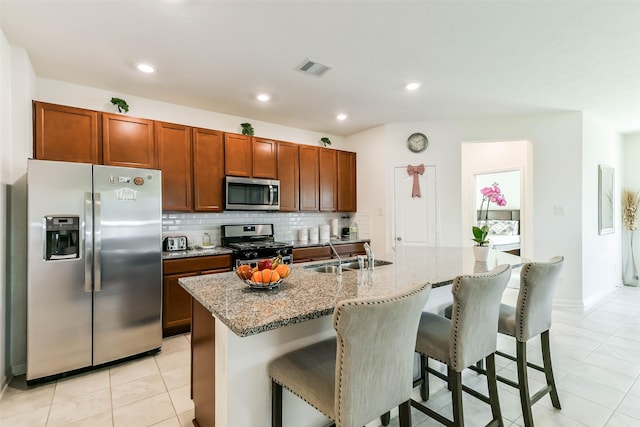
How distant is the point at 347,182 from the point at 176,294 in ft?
9.86

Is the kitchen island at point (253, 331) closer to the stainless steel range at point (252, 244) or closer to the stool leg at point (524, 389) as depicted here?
the stool leg at point (524, 389)

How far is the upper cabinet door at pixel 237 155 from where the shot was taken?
3752mm

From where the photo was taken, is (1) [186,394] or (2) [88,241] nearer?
(1) [186,394]

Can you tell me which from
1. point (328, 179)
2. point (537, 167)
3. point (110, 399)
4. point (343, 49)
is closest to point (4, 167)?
point (110, 399)

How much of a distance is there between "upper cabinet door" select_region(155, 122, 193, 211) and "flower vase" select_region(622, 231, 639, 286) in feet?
23.5

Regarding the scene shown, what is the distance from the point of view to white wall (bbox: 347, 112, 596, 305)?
159 inches

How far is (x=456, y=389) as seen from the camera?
151 cm

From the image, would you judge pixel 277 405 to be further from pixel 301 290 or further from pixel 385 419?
pixel 385 419

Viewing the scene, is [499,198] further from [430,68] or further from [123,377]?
[123,377]

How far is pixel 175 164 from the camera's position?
3.39 m

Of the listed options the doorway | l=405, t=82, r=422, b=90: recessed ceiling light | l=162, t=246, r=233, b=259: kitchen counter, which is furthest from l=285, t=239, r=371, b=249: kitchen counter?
l=405, t=82, r=422, b=90: recessed ceiling light

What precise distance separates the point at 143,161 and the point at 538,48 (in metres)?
3.82

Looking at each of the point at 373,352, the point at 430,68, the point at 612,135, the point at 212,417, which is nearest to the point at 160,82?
the point at 430,68

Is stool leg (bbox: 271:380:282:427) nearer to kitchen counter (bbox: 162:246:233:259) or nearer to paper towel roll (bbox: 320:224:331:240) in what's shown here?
kitchen counter (bbox: 162:246:233:259)
